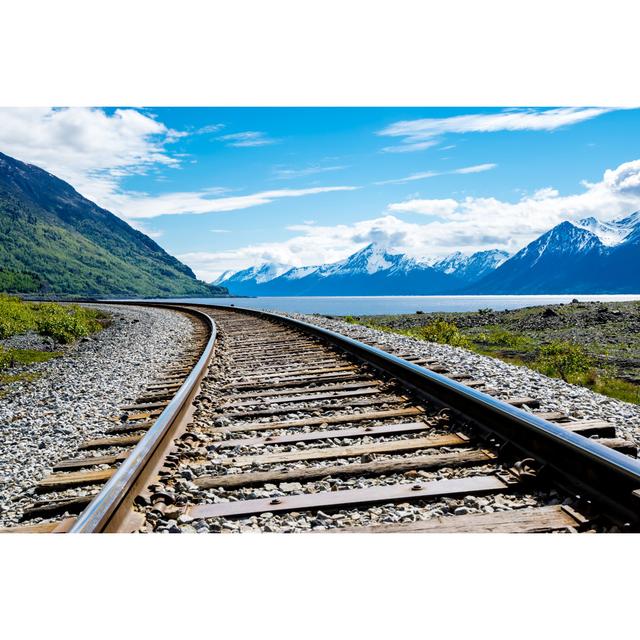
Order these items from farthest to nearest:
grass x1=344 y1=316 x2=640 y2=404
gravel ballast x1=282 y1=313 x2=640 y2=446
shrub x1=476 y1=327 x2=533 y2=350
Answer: shrub x1=476 y1=327 x2=533 y2=350, grass x1=344 y1=316 x2=640 y2=404, gravel ballast x1=282 y1=313 x2=640 y2=446

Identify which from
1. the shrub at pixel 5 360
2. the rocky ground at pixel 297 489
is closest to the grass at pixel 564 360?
the rocky ground at pixel 297 489

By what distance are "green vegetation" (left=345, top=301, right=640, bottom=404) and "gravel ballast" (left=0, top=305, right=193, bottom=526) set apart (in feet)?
28.6

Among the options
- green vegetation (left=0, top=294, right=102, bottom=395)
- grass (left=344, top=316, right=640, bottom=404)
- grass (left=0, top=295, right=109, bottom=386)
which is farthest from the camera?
grass (left=344, top=316, right=640, bottom=404)

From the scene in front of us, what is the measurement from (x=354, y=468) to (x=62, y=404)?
4946 mm

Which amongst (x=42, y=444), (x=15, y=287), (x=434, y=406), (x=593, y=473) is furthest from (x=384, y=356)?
(x=15, y=287)

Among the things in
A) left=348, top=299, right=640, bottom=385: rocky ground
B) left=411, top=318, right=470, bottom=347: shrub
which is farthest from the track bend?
left=411, top=318, right=470, bottom=347: shrub

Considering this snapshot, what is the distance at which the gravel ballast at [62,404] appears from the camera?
15.1 ft

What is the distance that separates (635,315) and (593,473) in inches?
1266

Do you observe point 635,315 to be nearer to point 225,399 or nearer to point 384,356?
point 384,356

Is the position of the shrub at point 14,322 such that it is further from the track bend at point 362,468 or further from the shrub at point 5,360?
the track bend at point 362,468

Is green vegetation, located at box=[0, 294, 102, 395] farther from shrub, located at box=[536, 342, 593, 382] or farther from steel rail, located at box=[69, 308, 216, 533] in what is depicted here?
shrub, located at box=[536, 342, 593, 382]

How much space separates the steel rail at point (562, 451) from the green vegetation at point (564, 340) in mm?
7383

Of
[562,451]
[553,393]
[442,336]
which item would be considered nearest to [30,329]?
[442,336]

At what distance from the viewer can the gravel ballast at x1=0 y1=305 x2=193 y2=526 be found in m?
4.59
